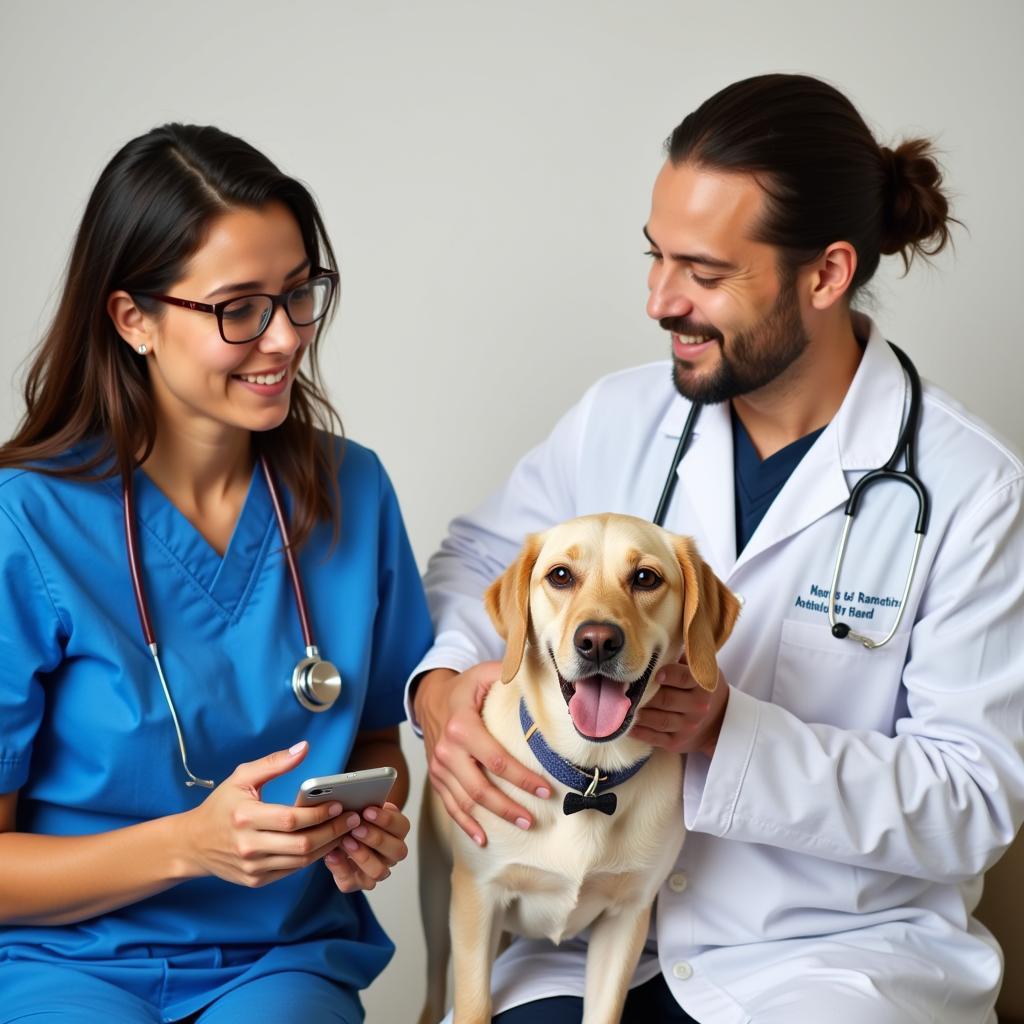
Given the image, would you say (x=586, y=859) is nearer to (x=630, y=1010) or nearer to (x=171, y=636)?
(x=630, y=1010)

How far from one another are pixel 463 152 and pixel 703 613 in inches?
62.3

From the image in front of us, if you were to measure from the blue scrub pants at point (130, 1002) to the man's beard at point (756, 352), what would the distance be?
1.19 meters

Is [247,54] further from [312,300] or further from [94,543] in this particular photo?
[94,543]

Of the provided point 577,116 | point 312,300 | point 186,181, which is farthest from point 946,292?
point 186,181

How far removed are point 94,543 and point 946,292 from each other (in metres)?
1.92

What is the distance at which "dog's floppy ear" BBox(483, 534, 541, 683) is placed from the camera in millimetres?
1812

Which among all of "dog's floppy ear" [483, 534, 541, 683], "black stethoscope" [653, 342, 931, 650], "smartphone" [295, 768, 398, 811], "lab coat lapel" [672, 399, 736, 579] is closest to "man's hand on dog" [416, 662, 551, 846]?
"dog's floppy ear" [483, 534, 541, 683]

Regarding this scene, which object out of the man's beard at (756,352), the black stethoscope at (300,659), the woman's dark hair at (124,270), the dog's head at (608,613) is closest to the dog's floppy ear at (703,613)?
the dog's head at (608,613)

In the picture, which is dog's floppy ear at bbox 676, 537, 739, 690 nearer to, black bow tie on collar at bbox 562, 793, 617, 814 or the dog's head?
the dog's head

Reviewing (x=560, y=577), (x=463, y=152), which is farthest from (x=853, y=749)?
(x=463, y=152)

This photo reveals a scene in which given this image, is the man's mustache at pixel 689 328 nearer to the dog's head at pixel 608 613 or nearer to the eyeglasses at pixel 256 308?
the dog's head at pixel 608 613

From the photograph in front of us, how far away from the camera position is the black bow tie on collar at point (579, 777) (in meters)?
1.81

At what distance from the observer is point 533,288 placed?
295 centimetres

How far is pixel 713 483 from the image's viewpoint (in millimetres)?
2160
